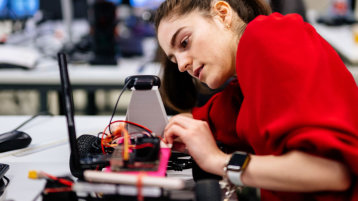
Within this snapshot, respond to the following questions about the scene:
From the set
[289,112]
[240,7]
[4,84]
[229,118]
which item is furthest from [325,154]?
[4,84]

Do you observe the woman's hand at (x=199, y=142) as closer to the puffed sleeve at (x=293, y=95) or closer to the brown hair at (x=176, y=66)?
the puffed sleeve at (x=293, y=95)

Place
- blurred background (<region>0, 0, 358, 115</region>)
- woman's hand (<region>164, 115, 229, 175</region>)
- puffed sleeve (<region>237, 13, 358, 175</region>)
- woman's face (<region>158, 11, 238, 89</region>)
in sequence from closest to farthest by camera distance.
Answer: puffed sleeve (<region>237, 13, 358, 175</region>)
woman's hand (<region>164, 115, 229, 175</region>)
woman's face (<region>158, 11, 238, 89</region>)
blurred background (<region>0, 0, 358, 115</region>)

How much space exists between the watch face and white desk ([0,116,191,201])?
19cm

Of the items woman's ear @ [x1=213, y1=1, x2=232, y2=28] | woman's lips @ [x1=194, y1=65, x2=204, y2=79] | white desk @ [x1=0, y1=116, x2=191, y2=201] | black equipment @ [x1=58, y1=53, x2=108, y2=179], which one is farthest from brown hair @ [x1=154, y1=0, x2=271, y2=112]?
black equipment @ [x1=58, y1=53, x2=108, y2=179]

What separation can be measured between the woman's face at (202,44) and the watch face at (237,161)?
0.30m

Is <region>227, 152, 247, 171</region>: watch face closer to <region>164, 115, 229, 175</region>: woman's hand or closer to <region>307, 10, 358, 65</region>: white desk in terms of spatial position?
<region>164, 115, 229, 175</region>: woman's hand

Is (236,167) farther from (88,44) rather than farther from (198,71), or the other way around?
(88,44)

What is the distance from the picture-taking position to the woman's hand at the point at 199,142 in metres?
0.72

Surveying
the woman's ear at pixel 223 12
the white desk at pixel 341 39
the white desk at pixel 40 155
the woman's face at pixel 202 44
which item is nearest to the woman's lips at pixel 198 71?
the woman's face at pixel 202 44

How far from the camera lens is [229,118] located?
100 centimetres

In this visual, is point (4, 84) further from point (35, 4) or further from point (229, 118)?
point (229, 118)

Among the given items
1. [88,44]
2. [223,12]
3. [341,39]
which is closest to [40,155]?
[223,12]

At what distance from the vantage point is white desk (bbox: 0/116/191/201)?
796 millimetres

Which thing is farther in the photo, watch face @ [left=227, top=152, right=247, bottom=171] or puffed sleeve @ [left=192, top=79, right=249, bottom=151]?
puffed sleeve @ [left=192, top=79, right=249, bottom=151]
